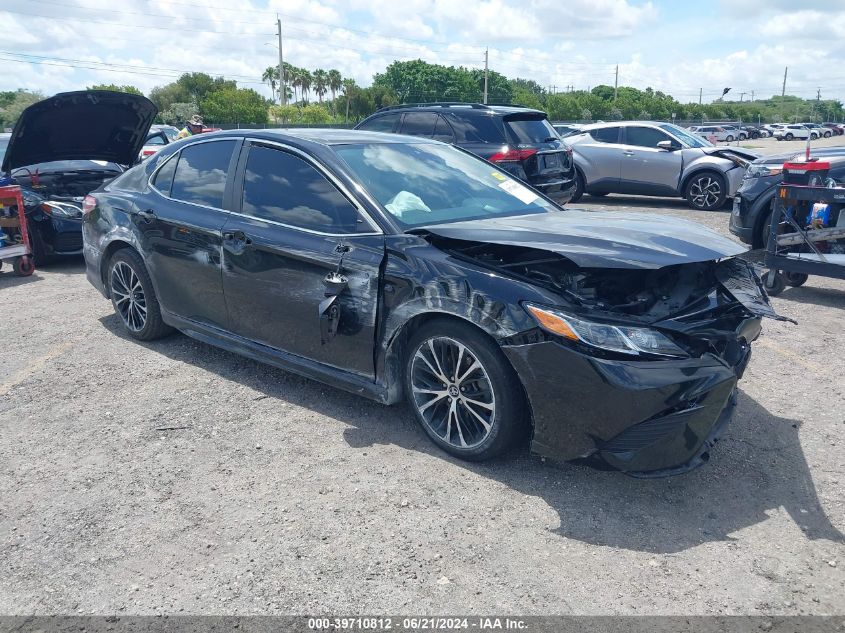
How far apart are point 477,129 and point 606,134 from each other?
4.83 meters

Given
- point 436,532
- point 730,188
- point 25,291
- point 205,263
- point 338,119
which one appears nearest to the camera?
point 436,532

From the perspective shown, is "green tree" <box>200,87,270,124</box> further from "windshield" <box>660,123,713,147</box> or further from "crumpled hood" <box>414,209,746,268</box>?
"crumpled hood" <box>414,209,746,268</box>

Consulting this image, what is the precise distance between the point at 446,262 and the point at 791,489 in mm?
1991

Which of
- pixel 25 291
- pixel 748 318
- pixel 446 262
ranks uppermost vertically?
pixel 446 262

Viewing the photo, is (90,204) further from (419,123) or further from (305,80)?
(305,80)

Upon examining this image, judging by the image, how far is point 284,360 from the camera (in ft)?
14.5

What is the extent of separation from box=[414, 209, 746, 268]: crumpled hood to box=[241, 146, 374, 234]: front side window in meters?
0.49

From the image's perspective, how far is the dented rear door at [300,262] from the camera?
3.95m

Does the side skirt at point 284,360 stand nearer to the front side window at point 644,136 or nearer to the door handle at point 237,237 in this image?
the door handle at point 237,237

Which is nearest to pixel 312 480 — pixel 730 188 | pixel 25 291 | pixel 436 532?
pixel 436 532

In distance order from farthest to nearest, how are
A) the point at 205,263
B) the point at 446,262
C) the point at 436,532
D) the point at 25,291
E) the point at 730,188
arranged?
the point at 730,188, the point at 25,291, the point at 205,263, the point at 446,262, the point at 436,532

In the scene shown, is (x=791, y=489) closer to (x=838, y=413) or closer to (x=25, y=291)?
(x=838, y=413)

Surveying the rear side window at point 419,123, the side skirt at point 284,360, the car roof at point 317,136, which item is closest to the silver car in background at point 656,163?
the rear side window at point 419,123

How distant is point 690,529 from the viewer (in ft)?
10.3
